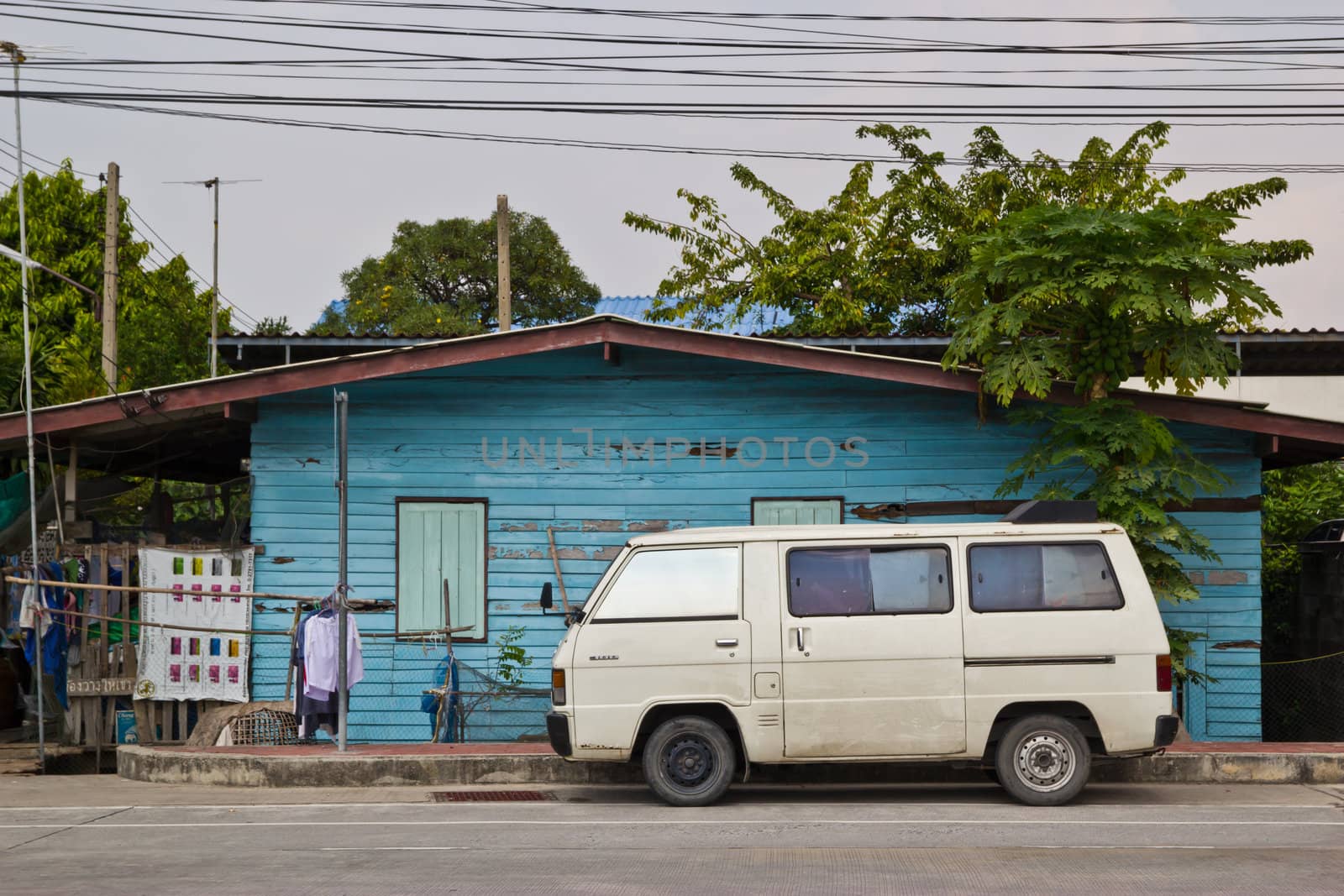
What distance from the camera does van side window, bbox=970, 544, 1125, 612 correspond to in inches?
404

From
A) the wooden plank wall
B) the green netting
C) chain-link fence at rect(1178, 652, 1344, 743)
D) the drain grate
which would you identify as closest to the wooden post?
the green netting

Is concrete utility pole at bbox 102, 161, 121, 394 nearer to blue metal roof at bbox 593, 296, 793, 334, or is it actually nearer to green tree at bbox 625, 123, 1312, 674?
blue metal roof at bbox 593, 296, 793, 334

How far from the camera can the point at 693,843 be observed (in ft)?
28.9

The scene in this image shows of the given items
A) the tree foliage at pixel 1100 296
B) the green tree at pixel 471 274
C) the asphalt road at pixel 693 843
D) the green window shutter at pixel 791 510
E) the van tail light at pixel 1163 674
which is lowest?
the asphalt road at pixel 693 843

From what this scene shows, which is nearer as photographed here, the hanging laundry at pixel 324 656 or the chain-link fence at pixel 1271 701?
the hanging laundry at pixel 324 656

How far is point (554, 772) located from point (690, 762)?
178cm

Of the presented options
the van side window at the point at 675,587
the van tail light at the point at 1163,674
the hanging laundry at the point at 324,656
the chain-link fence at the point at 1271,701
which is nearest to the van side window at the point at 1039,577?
the van tail light at the point at 1163,674

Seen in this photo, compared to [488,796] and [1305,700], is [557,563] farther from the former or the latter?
[1305,700]

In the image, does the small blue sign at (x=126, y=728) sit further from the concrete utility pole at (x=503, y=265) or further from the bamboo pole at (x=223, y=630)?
the concrete utility pole at (x=503, y=265)

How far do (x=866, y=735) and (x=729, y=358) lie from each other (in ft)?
15.2

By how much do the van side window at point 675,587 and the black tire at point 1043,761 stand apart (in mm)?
2211

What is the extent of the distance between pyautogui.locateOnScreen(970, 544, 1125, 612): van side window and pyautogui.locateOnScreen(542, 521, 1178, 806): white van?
0.01 meters

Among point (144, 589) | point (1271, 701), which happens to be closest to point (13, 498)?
point (144, 589)

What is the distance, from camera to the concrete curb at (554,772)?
37.7 ft
